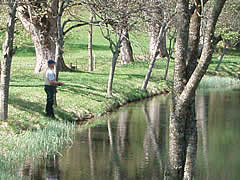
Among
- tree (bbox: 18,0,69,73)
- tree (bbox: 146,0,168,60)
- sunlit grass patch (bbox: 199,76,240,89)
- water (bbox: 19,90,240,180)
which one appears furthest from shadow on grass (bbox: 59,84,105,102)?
sunlit grass patch (bbox: 199,76,240,89)

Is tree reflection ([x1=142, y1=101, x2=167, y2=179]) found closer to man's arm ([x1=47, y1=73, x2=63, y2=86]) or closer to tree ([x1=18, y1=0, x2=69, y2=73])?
man's arm ([x1=47, y1=73, x2=63, y2=86])

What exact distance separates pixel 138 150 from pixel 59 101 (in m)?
5.99

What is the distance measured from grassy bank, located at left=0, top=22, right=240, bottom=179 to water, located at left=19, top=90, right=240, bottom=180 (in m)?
0.60

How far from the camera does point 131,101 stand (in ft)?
89.8

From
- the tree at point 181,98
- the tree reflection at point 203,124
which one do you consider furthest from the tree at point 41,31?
the tree at point 181,98

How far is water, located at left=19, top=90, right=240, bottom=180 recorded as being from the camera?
13.5 m

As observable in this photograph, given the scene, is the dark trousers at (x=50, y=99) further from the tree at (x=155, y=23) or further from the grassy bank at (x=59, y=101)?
the tree at (x=155, y=23)

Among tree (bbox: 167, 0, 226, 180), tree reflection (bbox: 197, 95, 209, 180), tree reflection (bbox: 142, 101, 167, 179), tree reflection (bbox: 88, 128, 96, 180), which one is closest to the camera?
tree (bbox: 167, 0, 226, 180)

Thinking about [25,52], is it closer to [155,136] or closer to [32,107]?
[32,107]

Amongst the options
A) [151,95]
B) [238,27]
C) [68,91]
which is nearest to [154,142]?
[68,91]

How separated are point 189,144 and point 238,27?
32.8 metres

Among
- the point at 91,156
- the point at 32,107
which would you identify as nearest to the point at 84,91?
the point at 32,107

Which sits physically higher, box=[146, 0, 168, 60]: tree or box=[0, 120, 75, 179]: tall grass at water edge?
box=[146, 0, 168, 60]: tree

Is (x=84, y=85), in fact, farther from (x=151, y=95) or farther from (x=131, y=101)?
(x=151, y=95)
